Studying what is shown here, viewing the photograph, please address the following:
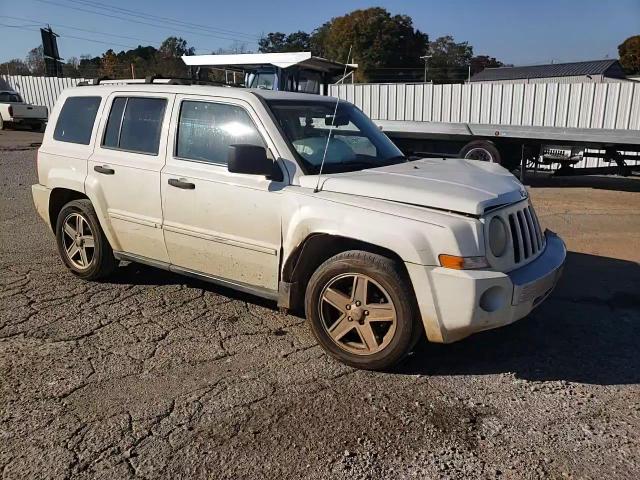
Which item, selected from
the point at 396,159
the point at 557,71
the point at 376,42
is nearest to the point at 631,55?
the point at 557,71

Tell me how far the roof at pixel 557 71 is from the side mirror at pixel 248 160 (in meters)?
47.8

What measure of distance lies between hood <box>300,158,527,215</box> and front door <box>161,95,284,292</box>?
1.44 feet

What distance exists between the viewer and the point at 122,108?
4934mm

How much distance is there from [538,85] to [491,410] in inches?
521

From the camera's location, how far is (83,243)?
5309mm

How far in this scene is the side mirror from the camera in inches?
150

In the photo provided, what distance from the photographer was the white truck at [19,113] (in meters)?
24.7

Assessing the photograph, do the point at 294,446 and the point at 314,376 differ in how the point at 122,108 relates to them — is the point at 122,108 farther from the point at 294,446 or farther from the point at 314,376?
the point at 294,446

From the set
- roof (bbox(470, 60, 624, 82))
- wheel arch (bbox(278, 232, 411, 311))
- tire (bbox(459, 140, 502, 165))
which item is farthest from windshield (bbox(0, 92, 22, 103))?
roof (bbox(470, 60, 624, 82))

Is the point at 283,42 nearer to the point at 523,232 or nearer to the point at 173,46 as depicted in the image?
the point at 173,46

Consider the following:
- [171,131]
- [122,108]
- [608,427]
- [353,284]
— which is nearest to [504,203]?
[353,284]

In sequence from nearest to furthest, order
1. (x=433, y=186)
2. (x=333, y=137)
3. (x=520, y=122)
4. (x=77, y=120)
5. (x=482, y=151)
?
(x=433, y=186) < (x=333, y=137) < (x=77, y=120) < (x=482, y=151) < (x=520, y=122)

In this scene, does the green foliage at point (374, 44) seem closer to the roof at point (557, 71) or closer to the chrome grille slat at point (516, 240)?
the roof at point (557, 71)

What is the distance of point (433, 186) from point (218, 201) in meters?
1.59
